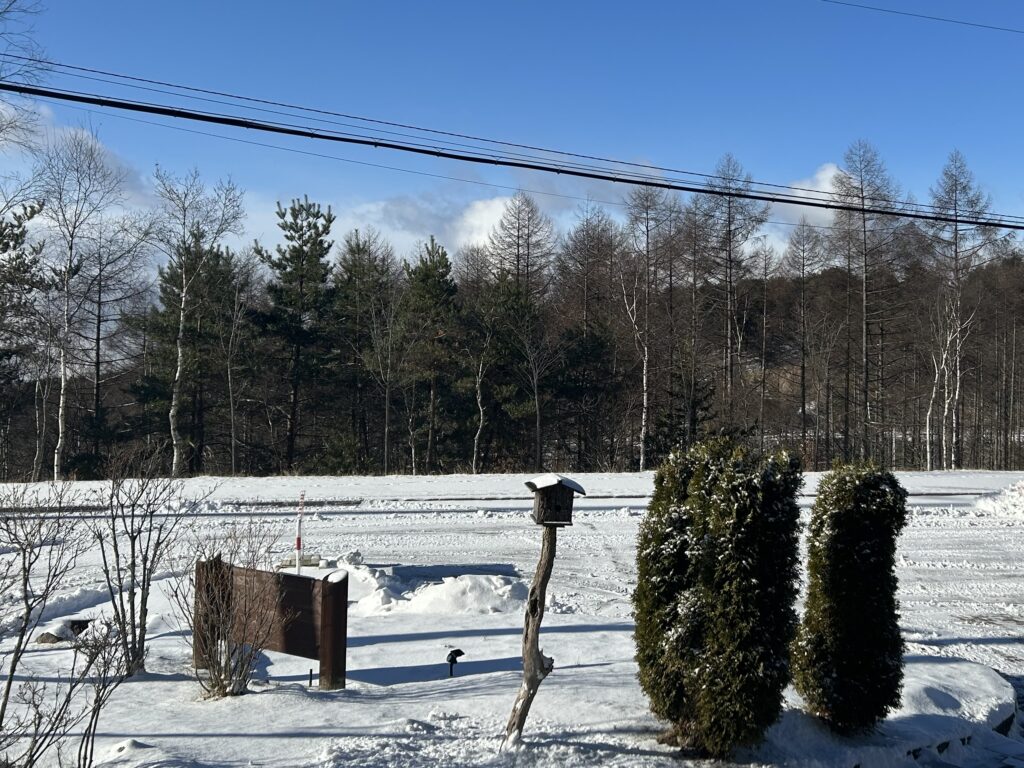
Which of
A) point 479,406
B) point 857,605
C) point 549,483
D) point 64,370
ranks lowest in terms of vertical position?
point 857,605

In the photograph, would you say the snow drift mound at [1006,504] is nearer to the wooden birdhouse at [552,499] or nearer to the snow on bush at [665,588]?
the snow on bush at [665,588]

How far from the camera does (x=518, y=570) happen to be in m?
13.2

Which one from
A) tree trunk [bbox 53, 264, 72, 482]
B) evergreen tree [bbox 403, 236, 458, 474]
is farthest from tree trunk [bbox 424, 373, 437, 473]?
tree trunk [bbox 53, 264, 72, 482]

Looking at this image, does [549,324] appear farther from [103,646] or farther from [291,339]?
[103,646]

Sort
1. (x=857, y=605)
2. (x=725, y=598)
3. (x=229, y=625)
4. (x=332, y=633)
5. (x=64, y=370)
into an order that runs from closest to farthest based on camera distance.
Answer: (x=725, y=598) < (x=857, y=605) < (x=229, y=625) < (x=332, y=633) < (x=64, y=370)

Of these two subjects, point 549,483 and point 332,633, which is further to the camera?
point 332,633

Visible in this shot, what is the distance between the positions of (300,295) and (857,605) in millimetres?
33067

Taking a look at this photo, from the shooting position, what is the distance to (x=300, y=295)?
36.9 m

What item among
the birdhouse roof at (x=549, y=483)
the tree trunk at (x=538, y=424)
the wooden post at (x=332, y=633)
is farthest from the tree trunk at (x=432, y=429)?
the birdhouse roof at (x=549, y=483)

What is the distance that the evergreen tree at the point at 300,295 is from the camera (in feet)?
121

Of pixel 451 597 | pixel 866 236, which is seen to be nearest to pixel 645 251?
pixel 866 236

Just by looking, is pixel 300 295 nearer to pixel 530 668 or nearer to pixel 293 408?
pixel 293 408

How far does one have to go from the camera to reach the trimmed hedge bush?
5.80 metres

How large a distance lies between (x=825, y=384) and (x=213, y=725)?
4153 centimetres
